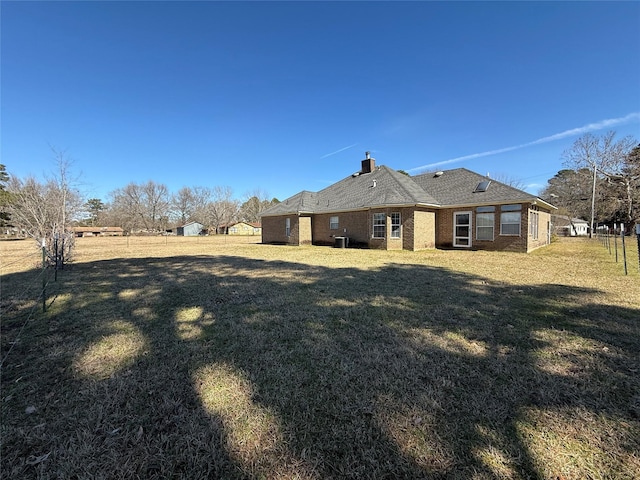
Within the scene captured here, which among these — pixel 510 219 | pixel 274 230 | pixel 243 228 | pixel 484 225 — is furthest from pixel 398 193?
pixel 243 228

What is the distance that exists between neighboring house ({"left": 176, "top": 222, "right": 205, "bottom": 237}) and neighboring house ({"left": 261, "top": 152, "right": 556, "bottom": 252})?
5023 centimetres

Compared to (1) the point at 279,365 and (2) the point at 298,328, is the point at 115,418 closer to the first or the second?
(1) the point at 279,365

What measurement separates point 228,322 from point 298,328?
1.14 metres

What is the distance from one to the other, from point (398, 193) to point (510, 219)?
5.88 m

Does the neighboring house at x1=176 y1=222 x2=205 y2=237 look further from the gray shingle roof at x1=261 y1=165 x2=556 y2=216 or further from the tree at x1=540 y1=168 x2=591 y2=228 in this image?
the tree at x1=540 y1=168 x2=591 y2=228

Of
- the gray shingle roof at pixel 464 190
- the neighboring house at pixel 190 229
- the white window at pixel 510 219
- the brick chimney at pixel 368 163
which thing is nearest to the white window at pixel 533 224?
the white window at pixel 510 219

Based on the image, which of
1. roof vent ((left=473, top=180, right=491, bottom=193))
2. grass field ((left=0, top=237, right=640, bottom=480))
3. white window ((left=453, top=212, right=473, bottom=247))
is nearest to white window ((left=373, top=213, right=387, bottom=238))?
white window ((left=453, top=212, right=473, bottom=247))

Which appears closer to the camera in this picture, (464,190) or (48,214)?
(48,214)

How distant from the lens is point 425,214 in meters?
16.8

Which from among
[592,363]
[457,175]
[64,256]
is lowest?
[592,363]

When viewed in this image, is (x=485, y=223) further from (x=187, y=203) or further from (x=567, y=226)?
(x=187, y=203)

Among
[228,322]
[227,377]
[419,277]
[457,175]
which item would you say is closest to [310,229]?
[457,175]

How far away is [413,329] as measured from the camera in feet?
13.8

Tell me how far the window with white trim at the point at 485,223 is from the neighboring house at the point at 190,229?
61.7 m
